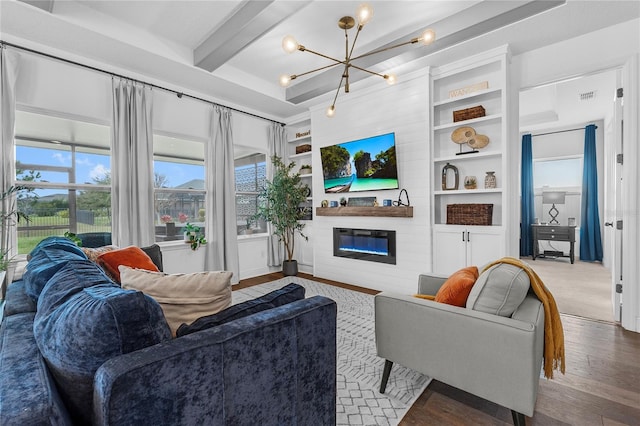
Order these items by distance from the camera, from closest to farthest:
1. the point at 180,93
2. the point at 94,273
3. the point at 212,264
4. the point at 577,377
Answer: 1. the point at 94,273
2. the point at 577,377
3. the point at 180,93
4. the point at 212,264

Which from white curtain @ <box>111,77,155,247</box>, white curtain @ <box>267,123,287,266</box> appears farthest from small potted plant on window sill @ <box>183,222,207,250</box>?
white curtain @ <box>267,123,287,266</box>

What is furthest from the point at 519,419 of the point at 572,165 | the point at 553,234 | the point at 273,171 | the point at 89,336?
the point at 572,165

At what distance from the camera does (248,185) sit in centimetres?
541

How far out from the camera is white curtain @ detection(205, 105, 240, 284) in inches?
179

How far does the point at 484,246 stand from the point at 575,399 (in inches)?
70.3

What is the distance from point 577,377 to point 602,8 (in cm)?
311

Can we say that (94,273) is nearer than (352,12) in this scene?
Yes

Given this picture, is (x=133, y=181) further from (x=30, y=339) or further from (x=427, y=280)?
(x=427, y=280)

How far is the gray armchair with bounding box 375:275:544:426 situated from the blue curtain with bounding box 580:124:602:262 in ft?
19.6

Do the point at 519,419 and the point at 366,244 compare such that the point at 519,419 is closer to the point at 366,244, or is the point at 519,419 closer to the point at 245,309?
the point at 245,309

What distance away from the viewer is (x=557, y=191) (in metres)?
6.48

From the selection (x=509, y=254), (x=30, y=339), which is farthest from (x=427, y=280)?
(x=30, y=339)

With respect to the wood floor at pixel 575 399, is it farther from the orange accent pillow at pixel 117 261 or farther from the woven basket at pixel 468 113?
the woven basket at pixel 468 113

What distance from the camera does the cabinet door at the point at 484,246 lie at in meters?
3.36
